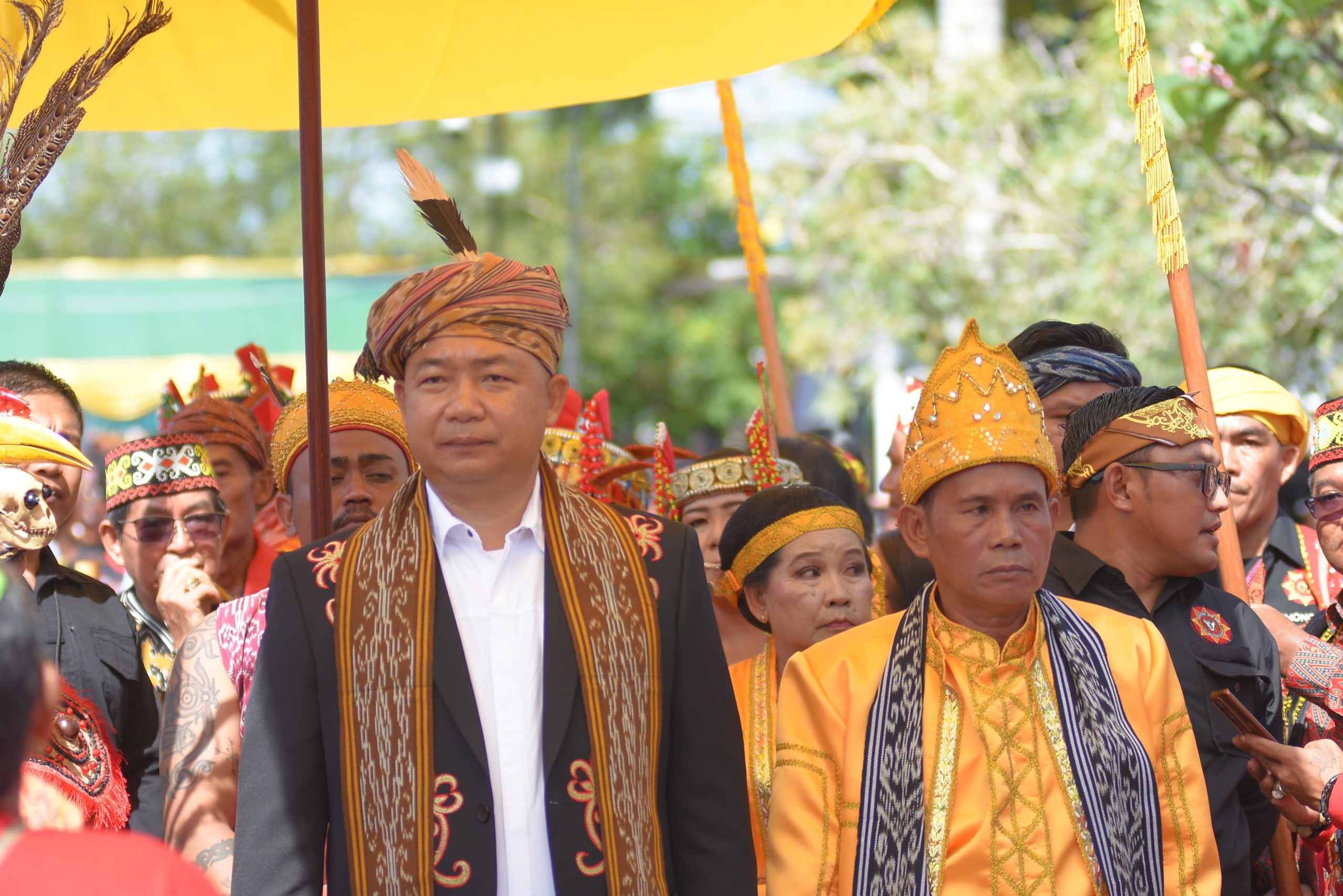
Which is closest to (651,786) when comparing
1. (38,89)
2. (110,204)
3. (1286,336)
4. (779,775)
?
(779,775)

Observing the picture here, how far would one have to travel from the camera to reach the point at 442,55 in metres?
4.46

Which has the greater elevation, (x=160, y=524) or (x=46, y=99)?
(x=46, y=99)

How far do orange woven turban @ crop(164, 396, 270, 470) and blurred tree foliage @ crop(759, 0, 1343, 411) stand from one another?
5.06 meters

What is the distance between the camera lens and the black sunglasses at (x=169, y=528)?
14.0 ft

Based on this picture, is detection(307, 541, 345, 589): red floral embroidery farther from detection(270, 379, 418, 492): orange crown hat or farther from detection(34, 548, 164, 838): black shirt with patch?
detection(270, 379, 418, 492): orange crown hat

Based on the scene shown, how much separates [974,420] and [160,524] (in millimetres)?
2491

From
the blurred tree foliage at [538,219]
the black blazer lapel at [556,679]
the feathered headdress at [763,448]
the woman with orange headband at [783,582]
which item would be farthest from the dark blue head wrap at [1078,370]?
the blurred tree foliage at [538,219]

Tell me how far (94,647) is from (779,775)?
196 centimetres

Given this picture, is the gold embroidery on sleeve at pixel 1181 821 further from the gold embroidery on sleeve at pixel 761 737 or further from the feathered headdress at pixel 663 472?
the feathered headdress at pixel 663 472

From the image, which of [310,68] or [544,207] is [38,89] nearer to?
[310,68]

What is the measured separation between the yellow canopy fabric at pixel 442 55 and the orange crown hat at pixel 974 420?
1.60 metres

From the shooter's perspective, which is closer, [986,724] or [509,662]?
[509,662]

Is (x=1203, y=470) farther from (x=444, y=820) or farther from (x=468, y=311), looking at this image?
(x=444, y=820)

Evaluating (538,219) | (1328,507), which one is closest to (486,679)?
(1328,507)
